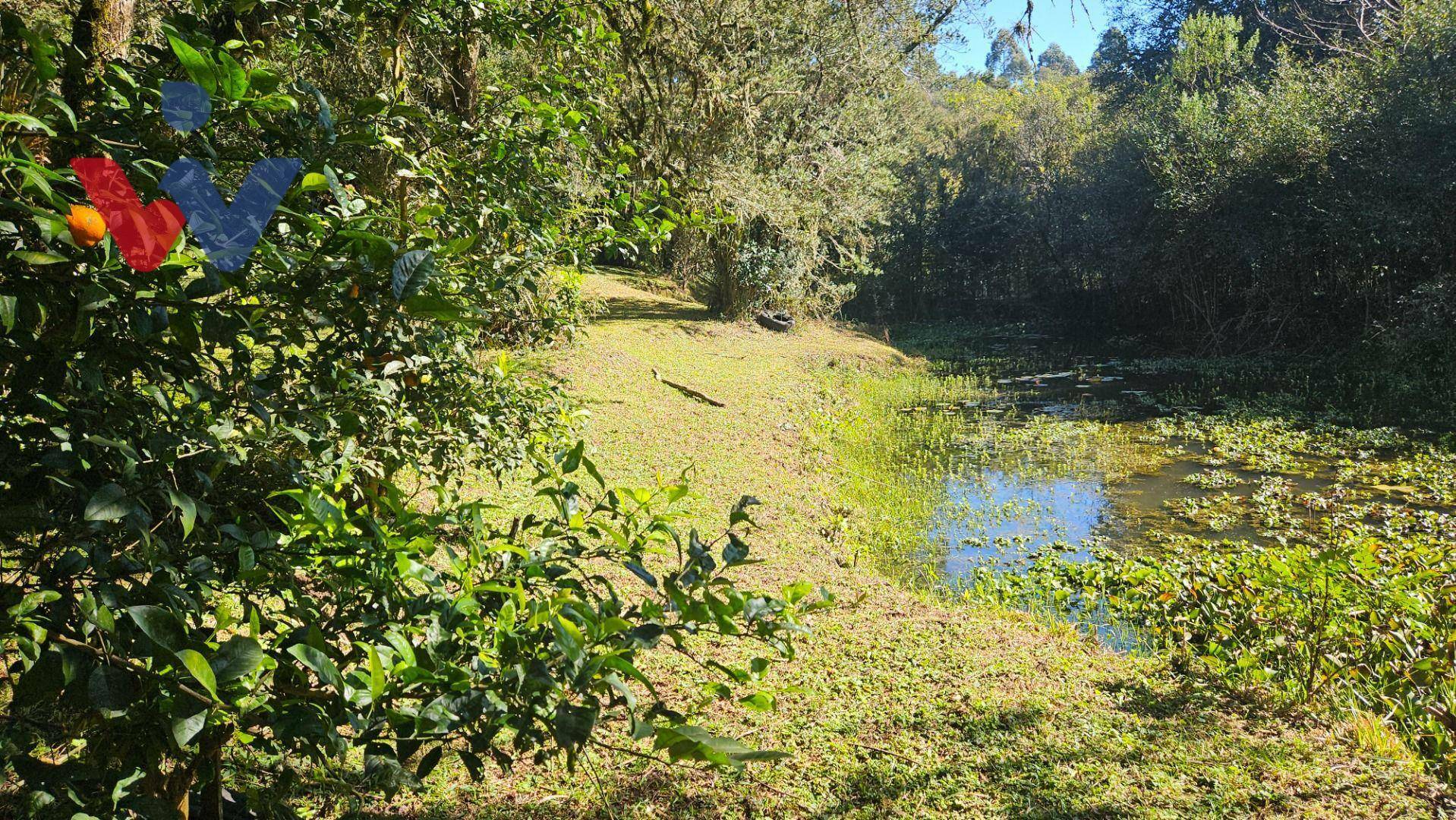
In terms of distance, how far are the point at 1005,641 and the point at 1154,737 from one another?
118 centimetres

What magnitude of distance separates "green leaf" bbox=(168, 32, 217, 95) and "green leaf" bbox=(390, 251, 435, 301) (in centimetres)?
34

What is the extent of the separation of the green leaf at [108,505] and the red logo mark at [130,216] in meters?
0.29

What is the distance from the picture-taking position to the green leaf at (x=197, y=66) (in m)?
1.06

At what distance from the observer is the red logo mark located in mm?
1073

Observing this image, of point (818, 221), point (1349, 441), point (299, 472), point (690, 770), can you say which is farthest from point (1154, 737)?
point (818, 221)

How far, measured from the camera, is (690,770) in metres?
3.22

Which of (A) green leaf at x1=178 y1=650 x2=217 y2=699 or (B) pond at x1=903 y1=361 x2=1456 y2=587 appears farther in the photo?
(B) pond at x1=903 y1=361 x2=1456 y2=587

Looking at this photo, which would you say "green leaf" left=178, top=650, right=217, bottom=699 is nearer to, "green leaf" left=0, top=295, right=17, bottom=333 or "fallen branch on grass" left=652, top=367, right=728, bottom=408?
"green leaf" left=0, top=295, right=17, bottom=333

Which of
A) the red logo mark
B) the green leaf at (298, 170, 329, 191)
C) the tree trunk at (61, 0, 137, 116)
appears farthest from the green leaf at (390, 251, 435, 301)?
the tree trunk at (61, 0, 137, 116)

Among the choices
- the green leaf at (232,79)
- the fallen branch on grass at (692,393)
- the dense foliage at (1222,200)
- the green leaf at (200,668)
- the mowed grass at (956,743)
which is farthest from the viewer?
the dense foliage at (1222,200)

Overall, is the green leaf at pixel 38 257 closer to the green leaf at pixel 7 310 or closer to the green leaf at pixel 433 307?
the green leaf at pixel 7 310

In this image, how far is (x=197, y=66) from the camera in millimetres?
1114

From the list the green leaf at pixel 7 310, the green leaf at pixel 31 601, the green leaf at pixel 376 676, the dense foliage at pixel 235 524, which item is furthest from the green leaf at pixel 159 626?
the green leaf at pixel 7 310

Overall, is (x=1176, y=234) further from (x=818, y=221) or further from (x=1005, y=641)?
(x=1005, y=641)
